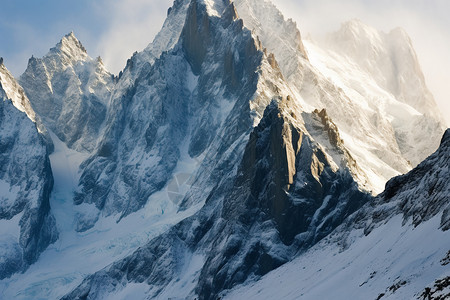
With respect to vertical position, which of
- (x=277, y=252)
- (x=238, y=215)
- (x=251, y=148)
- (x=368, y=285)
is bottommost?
(x=368, y=285)

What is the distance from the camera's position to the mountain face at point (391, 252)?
6300 cm

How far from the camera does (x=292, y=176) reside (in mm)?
171250

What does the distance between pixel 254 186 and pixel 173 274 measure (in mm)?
33724

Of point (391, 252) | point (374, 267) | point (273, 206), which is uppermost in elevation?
point (273, 206)

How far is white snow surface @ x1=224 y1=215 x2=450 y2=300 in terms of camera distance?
6303cm

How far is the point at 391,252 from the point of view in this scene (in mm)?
78125

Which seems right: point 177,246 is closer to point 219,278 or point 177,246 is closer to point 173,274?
point 173,274

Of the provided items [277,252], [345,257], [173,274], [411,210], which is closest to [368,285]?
[411,210]

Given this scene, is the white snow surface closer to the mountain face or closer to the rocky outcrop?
the mountain face

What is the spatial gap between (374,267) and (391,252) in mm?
2319

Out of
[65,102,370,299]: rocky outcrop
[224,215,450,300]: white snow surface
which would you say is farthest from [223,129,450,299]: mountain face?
[65,102,370,299]: rocky outcrop

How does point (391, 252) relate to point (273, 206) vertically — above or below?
below

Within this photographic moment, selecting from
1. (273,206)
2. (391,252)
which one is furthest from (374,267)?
(273,206)

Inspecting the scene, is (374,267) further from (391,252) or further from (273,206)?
(273,206)
